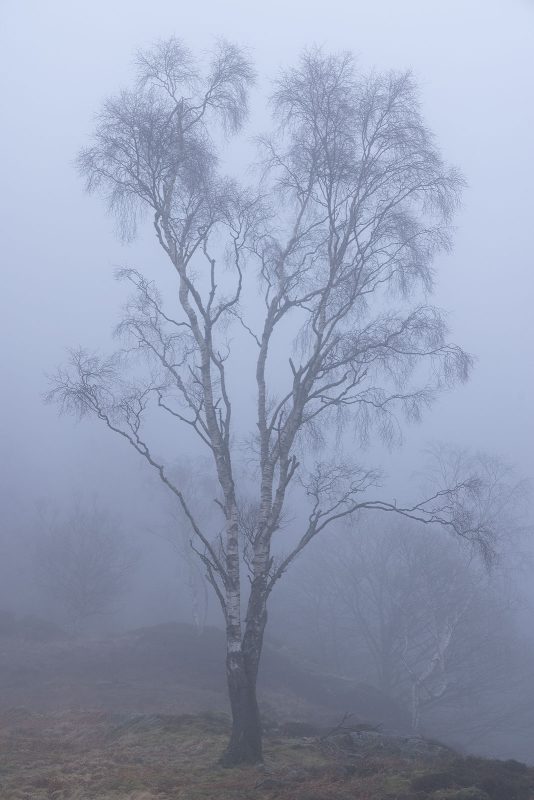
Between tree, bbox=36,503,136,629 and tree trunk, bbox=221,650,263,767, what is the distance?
33.3 metres

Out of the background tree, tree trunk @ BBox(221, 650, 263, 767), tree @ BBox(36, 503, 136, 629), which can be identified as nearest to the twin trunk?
tree trunk @ BBox(221, 650, 263, 767)

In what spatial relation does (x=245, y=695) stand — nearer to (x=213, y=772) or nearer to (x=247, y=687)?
(x=247, y=687)

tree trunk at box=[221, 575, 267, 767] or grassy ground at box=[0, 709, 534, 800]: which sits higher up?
tree trunk at box=[221, 575, 267, 767]

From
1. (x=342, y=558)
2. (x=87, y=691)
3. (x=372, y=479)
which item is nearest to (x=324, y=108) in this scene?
(x=372, y=479)

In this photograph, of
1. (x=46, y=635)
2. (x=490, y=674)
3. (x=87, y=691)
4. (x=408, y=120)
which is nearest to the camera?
(x=408, y=120)

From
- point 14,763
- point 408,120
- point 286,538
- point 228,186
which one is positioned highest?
point 286,538

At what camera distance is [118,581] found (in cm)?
4547

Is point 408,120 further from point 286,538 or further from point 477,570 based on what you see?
point 286,538

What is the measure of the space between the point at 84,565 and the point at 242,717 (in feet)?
111

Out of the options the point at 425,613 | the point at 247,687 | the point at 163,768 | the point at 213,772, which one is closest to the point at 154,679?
the point at 425,613

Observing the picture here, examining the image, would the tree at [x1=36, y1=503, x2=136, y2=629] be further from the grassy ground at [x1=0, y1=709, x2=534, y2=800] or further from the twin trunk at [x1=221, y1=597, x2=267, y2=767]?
the twin trunk at [x1=221, y1=597, x2=267, y2=767]

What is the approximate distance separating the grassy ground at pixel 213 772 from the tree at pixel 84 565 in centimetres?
2906

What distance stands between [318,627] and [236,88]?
33089 millimetres

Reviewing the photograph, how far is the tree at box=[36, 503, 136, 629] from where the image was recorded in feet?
140
